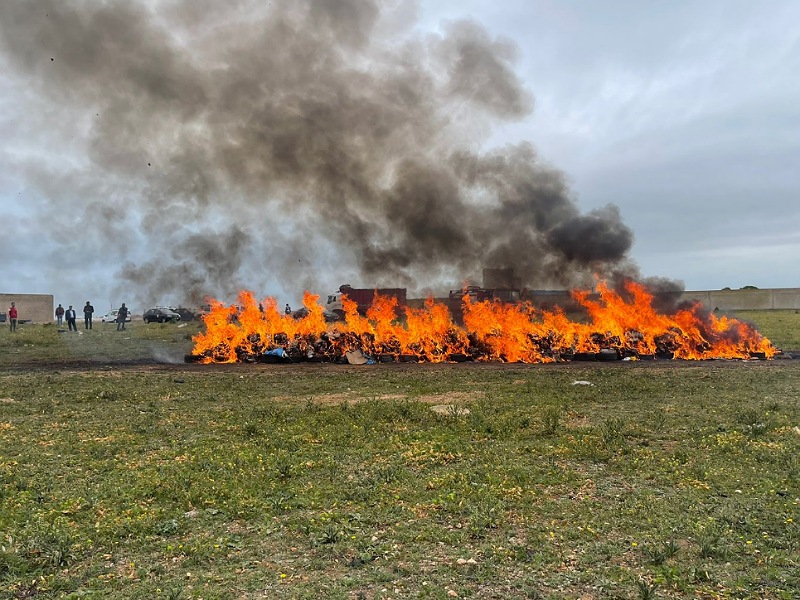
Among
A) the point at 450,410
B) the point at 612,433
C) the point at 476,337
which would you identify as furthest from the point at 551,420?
the point at 476,337

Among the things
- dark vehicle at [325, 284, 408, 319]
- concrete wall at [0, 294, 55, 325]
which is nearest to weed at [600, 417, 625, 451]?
dark vehicle at [325, 284, 408, 319]

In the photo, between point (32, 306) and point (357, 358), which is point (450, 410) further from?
point (32, 306)

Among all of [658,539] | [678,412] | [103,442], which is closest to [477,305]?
[678,412]

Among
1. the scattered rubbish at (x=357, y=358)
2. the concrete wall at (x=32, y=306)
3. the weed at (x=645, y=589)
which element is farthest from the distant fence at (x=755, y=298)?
the concrete wall at (x=32, y=306)

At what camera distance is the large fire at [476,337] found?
2136 cm

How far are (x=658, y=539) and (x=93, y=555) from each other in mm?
4961

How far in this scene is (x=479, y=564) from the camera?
4977mm

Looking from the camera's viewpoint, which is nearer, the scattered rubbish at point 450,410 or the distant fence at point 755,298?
the scattered rubbish at point 450,410

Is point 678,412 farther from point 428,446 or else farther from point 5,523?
point 5,523

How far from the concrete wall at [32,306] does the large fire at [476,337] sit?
52.2m

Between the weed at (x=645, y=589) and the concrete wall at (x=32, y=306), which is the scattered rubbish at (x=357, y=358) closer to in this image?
the weed at (x=645, y=589)

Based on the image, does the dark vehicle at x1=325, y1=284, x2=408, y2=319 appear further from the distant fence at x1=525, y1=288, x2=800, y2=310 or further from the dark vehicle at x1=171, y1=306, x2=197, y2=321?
the distant fence at x1=525, y1=288, x2=800, y2=310

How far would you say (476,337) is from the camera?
21562 millimetres

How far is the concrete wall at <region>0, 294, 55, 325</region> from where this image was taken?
207 feet
